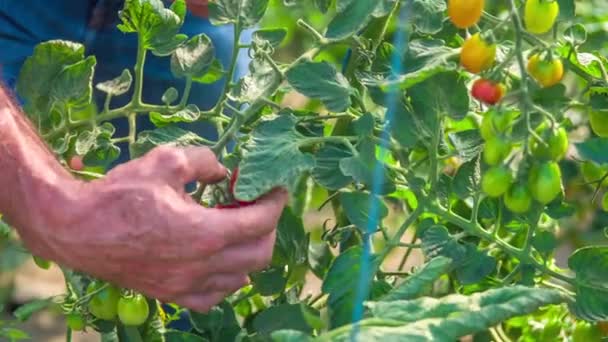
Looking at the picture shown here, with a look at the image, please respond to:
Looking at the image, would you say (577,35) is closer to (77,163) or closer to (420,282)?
(420,282)

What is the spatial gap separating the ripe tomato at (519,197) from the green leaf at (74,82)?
0.47 m

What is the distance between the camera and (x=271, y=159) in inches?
42.1

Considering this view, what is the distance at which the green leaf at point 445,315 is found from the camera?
0.89m

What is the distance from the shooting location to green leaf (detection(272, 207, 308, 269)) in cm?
129

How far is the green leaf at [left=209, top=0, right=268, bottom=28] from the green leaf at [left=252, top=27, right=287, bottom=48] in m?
0.04

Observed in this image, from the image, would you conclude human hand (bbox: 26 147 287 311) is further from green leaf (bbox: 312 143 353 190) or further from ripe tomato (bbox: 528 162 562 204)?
ripe tomato (bbox: 528 162 562 204)

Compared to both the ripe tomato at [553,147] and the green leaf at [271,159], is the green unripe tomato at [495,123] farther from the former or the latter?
the green leaf at [271,159]

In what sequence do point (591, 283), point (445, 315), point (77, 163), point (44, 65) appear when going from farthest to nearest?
point (77, 163) → point (44, 65) → point (591, 283) → point (445, 315)

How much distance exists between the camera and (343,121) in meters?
1.32

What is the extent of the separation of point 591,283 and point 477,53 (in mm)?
287

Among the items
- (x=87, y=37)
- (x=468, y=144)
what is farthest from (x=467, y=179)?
(x=87, y=37)

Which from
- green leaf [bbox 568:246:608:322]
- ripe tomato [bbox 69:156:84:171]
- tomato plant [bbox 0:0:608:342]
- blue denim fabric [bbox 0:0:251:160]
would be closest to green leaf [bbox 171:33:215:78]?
tomato plant [bbox 0:0:608:342]

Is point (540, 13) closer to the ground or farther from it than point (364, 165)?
farther from it

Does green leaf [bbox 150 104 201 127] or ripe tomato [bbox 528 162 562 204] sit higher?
ripe tomato [bbox 528 162 562 204]
